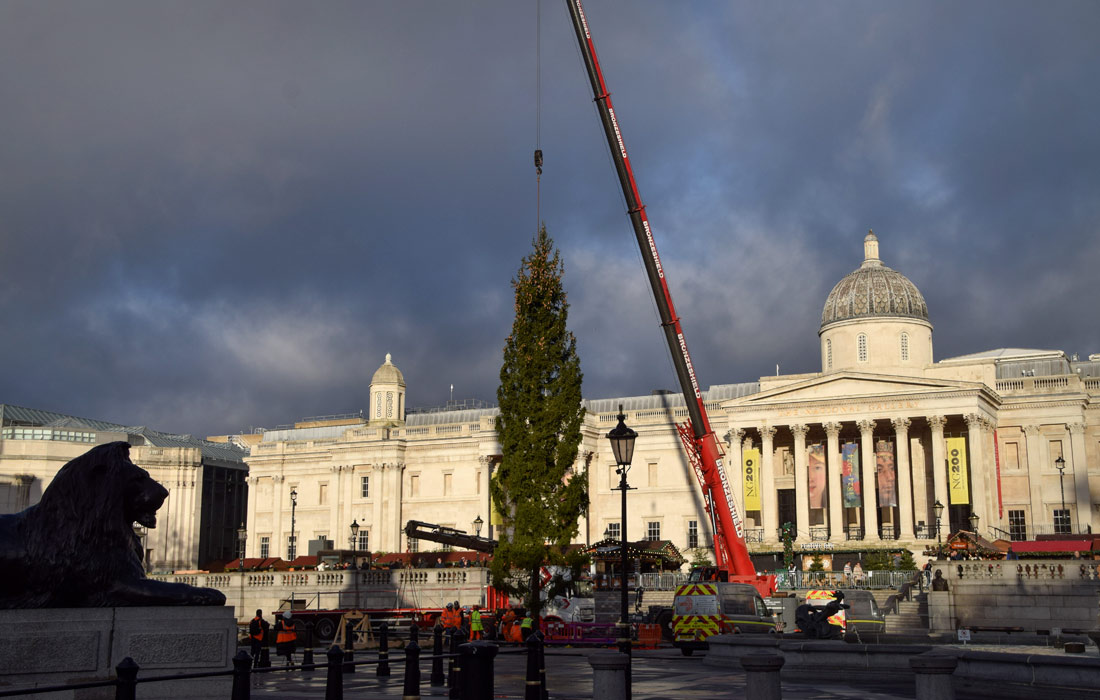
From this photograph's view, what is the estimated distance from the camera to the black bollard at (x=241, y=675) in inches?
430

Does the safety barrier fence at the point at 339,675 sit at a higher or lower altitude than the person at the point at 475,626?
higher

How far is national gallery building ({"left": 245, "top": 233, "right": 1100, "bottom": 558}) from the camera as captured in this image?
6391cm

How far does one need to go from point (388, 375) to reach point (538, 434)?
58437mm

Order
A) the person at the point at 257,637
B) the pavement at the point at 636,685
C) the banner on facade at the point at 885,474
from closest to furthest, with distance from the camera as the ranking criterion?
the pavement at the point at 636,685, the person at the point at 257,637, the banner on facade at the point at 885,474

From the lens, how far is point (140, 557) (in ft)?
45.8

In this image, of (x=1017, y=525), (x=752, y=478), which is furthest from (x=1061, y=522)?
(x=752, y=478)

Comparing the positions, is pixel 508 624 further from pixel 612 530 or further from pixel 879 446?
pixel 612 530

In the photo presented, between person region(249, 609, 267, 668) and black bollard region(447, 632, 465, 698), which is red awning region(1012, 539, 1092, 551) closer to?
person region(249, 609, 267, 668)

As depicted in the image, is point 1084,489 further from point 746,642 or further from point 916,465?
point 746,642

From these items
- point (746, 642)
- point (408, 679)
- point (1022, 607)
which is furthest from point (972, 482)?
point (408, 679)

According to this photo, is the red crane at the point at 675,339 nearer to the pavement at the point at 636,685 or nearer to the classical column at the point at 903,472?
the classical column at the point at 903,472

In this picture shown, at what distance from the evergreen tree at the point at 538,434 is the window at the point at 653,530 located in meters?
45.1

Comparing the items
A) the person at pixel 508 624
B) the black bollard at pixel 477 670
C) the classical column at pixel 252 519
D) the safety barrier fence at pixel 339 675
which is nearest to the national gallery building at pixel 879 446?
the classical column at pixel 252 519

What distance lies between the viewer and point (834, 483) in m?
66.4
